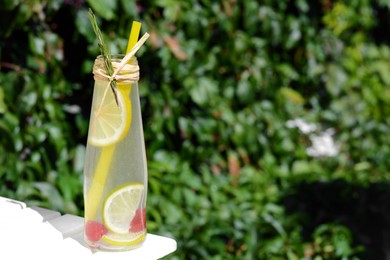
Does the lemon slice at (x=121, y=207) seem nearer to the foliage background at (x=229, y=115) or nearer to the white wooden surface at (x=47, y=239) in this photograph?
the white wooden surface at (x=47, y=239)

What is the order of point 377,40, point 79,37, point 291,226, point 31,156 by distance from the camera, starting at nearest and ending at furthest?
point 31,156 → point 79,37 → point 291,226 → point 377,40

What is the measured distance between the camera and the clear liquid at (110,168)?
5.17 feet

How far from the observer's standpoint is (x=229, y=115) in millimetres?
3590

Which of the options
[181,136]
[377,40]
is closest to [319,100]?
[377,40]

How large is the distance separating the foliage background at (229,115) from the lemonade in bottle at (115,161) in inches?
35.8

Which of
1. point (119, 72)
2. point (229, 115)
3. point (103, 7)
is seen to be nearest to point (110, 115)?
point (119, 72)

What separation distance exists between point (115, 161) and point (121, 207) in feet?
0.31

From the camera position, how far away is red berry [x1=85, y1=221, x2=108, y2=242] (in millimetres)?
1596

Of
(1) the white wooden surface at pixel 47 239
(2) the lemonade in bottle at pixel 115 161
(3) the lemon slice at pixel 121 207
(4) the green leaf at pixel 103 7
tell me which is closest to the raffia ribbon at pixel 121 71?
(2) the lemonade in bottle at pixel 115 161

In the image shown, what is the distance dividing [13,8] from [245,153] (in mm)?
1531

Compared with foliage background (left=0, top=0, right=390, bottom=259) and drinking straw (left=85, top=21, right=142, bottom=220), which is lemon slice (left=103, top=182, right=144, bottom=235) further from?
foliage background (left=0, top=0, right=390, bottom=259)

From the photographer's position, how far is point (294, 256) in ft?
9.68

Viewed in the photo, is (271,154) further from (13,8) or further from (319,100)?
(13,8)

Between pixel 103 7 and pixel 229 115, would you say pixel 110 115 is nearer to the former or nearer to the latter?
pixel 103 7
